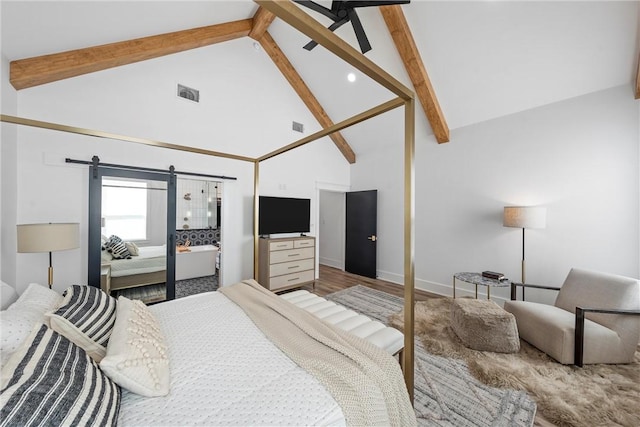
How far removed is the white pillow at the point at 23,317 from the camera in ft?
3.16

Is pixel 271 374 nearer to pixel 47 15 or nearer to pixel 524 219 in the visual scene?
pixel 47 15

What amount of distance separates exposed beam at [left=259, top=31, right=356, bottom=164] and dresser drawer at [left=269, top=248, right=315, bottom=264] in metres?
2.56

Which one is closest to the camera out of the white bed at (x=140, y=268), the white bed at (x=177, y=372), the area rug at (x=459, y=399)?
the white bed at (x=177, y=372)

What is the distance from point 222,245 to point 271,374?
306cm

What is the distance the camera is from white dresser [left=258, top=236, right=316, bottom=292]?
3.90m

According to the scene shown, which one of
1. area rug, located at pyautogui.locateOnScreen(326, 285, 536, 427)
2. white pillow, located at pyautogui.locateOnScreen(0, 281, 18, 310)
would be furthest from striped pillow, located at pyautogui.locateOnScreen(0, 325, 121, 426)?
area rug, located at pyautogui.locateOnScreen(326, 285, 536, 427)

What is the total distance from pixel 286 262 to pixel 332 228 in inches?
102

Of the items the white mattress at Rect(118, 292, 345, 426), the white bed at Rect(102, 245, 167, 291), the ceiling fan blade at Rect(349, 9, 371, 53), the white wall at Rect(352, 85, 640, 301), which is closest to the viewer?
the white mattress at Rect(118, 292, 345, 426)

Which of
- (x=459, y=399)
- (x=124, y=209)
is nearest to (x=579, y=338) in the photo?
(x=459, y=399)

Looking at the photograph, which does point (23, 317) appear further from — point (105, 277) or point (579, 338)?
point (579, 338)

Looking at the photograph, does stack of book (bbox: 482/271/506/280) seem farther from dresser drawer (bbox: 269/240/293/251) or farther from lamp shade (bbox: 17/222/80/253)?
lamp shade (bbox: 17/222/80/253)

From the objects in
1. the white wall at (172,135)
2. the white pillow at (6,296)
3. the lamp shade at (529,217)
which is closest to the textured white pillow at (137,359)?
the white pillow at (6,296)

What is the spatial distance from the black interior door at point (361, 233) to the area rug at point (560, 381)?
260 centimetres

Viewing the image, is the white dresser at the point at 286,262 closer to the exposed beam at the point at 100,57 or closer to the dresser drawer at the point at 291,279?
the dresser drawer at the point at 291,279
